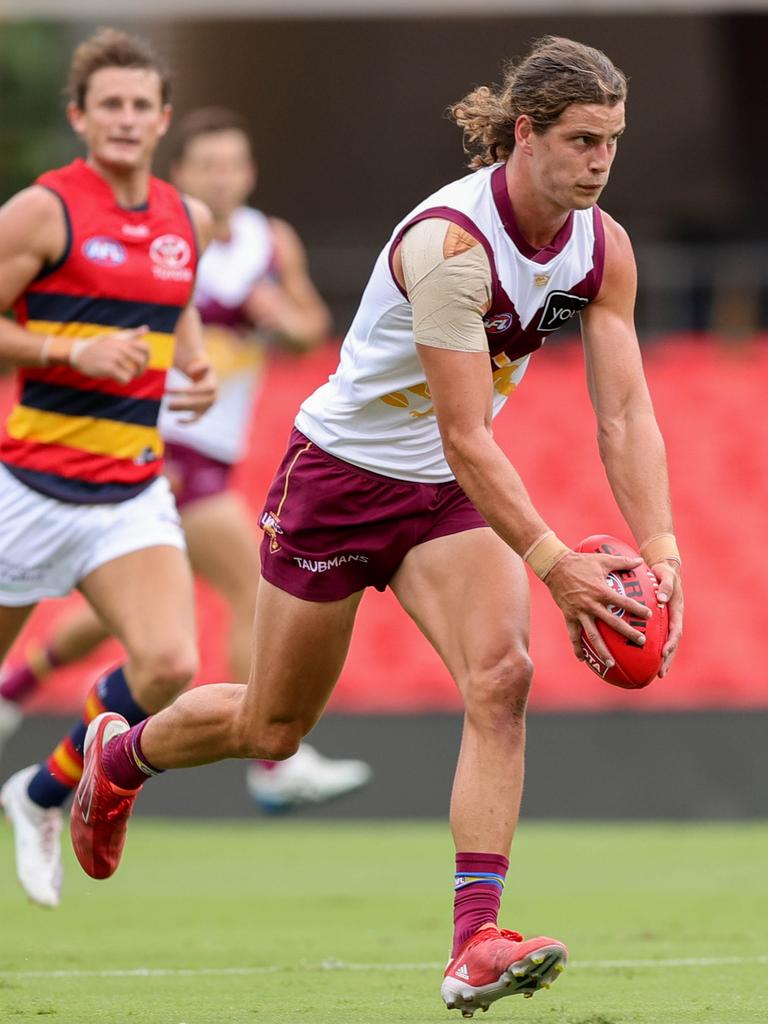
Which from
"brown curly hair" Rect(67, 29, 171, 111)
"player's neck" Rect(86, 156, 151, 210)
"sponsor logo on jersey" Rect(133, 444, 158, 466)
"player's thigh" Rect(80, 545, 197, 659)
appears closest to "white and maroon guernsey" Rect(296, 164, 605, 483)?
"player's thigh" Rect(80, 545, 197, 659)

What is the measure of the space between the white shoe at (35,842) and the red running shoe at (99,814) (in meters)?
0.86

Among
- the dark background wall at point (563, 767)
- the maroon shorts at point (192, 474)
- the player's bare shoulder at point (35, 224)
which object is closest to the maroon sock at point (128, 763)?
the player's bare shoulder at point (35, 224)

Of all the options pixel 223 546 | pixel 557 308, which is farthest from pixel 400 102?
pixel 557 308

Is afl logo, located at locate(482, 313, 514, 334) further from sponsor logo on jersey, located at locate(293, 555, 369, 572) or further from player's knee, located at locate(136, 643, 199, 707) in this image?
player's knee, located at locate(136, 643, 199, 707)

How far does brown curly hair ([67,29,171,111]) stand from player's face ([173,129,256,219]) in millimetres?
2353

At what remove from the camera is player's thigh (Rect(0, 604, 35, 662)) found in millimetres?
6648

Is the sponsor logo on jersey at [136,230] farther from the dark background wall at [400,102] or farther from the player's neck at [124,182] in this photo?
the dark background wall at [400,102]

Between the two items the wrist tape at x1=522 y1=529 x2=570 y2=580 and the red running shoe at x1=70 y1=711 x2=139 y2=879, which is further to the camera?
the red running shoe at x1=70 y1=711 x2=139 y2=879

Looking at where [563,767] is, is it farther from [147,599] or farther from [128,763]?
[128,763]

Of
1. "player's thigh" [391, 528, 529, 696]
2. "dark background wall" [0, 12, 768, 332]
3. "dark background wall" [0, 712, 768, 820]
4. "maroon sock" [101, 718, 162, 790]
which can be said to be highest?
"player's thigh" [391, 528, 529, 696]

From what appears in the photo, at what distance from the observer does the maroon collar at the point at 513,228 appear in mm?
4773

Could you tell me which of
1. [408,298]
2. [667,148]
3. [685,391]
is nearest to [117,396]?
[408,298]

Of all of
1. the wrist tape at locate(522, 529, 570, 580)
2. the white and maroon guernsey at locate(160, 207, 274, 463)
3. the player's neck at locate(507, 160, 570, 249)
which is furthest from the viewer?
the white and maroon guernsey at locate(160, 207, 274, 463)

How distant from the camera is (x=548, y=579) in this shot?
14.9 feet
